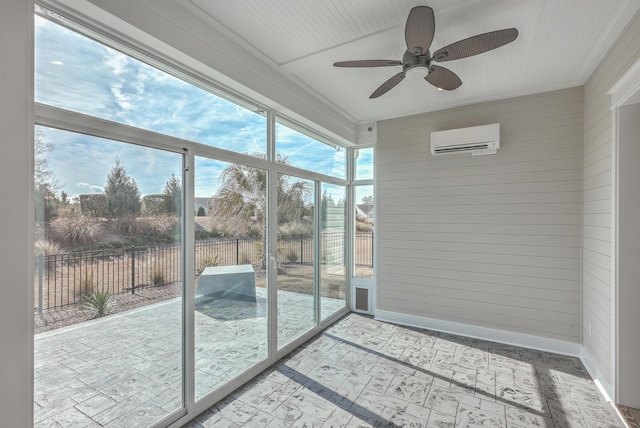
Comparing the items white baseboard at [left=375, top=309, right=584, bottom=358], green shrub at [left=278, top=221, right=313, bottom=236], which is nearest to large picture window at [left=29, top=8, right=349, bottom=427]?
green shrub at [left=278, top=221, right=313, bottom=236]

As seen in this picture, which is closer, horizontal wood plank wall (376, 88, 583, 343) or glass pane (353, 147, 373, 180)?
horizontal wood plank wall (376, 88, 583, 343)

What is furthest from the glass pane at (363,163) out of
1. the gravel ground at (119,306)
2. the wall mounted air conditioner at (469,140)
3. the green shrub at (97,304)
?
the green shrub at (97,304)

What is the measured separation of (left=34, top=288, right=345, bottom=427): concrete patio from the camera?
1.66 metres

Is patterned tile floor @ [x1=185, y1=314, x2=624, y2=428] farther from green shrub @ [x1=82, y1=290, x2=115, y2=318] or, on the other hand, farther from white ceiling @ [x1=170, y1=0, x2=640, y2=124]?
white ceiling @ [x1=170, y1=0, x2=640, y2=124]

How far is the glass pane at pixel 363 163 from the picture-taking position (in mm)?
4781

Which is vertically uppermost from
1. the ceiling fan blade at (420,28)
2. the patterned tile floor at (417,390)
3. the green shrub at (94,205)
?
the ceiling fan blade at (420,28)

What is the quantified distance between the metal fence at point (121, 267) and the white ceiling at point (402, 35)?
1785mm

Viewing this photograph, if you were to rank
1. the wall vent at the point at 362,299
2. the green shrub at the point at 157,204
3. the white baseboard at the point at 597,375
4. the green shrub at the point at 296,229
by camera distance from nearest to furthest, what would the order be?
the green shrub at the point at 157,204 → the white baseboard at the point at 597,375 → the green shrub at the point at 296,229 → the wall vent at the point at 362,299

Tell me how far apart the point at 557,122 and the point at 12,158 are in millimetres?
4764

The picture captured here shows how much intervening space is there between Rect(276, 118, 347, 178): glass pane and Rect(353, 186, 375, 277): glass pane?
47 cm

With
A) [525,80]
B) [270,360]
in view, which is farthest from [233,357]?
[525,80]

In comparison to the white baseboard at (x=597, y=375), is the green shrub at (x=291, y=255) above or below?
above

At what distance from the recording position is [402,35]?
2.38 m

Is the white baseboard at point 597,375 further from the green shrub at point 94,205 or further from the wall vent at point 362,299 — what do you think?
the green shrub at point 94,205
